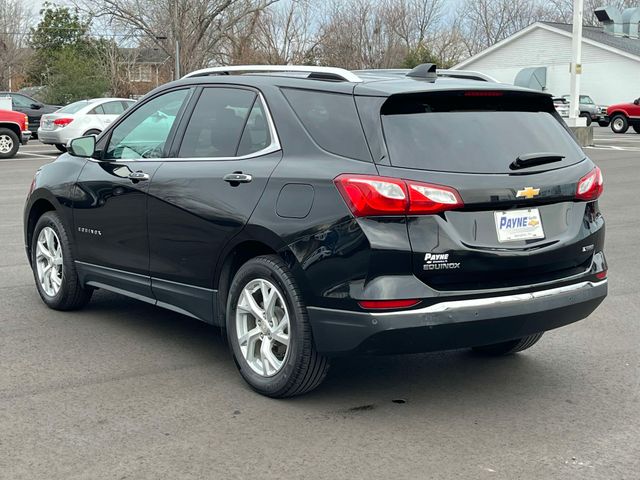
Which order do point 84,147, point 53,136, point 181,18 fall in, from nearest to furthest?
point 84,147
point 53,136
point 181,18

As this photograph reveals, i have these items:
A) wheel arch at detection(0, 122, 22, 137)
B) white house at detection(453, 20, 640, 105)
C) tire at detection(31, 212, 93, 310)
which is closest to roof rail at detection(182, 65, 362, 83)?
tire at detection(31, 212, 93, 310)

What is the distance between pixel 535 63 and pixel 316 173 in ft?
190

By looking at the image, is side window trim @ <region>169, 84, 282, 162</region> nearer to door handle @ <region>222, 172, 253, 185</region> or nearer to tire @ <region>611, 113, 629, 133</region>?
door handle @ <region>222, 172, 253, 185</region>

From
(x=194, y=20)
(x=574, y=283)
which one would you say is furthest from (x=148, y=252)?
(x=194, y=20)

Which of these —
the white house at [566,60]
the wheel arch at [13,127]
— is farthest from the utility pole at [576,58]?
the white house at [566,60]

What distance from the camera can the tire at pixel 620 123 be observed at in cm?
3884

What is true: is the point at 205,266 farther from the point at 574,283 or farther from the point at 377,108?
the point at 574,283

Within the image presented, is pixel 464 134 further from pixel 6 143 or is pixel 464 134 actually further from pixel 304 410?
pixel 6 143

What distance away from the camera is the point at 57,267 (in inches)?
266

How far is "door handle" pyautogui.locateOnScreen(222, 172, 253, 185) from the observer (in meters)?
4.90

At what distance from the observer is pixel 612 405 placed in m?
4.77

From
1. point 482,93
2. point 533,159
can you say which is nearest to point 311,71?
point 482,93

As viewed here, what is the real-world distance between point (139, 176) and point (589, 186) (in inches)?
106

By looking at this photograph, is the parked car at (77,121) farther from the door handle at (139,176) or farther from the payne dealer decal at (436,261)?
the payne dealer decal at (436,261)
